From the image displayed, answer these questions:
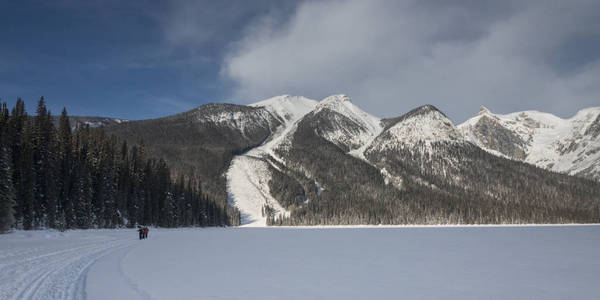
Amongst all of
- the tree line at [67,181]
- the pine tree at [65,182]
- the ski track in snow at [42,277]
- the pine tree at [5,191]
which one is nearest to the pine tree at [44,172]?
the tree line at [67,181]

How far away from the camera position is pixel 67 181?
2505 inches

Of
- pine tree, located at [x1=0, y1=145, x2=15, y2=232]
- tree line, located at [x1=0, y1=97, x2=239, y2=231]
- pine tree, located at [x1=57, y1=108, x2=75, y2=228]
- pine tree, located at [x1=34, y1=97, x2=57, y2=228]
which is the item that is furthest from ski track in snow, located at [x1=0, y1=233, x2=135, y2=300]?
pine tree, located at [x1=57, y1=108, x2=75, y2=228]

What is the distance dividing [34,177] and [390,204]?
17170 centimetres

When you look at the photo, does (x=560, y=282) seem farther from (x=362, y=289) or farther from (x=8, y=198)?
(x=8, y=198)

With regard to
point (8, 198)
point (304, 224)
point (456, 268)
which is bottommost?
point (304, 224)

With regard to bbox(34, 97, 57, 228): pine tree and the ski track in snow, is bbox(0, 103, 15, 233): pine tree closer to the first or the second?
bbox(34, 97, 57, 228): pine tree

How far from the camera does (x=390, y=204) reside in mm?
196000

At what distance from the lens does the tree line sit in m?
52.2

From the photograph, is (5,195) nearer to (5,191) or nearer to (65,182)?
(5,191)

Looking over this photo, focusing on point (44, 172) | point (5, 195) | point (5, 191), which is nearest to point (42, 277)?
point (5, 195)

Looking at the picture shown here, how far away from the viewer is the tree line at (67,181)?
5222 centimetres

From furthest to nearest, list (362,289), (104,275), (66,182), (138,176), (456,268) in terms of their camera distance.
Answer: (138,176) < (66,182) < (456,268) < (104,275) < (362,289)

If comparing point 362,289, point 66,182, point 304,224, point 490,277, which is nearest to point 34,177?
point 66,182

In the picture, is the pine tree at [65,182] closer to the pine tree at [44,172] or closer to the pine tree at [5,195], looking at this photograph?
the pine tree at [44,172]
